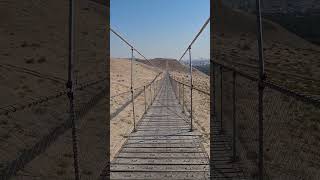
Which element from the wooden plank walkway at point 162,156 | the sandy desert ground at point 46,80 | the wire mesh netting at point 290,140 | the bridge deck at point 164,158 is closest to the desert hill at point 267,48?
the sandy desert ground at point 46,80

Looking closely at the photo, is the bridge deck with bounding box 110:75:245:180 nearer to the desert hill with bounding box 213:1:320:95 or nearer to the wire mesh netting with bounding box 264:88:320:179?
the wire mesh netting with bounding box 264:88:320:179

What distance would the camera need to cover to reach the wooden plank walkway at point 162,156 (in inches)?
198

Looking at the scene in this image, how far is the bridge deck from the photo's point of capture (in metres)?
5.00

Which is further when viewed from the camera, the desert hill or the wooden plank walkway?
the desert hill

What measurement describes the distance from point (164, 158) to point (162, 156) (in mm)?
105

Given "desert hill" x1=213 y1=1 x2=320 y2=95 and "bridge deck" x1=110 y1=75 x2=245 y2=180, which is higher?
"desert hill" x1=213 y1=1 x2=320 y2=95

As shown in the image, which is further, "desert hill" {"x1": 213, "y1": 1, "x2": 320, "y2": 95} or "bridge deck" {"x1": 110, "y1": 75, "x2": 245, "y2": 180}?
"desert hill" {"x1": 213, "y1": 1, "x2": 320, "y2": 95}

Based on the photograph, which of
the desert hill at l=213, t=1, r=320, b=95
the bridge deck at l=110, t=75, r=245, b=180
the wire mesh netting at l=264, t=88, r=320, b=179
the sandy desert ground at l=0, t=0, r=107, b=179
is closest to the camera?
the bridge deck at l=110, t=75, r=245, b=180

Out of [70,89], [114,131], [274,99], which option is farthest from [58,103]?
[70,89]

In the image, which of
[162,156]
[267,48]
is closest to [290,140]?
[162,156]

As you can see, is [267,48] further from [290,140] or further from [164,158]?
[164,158]

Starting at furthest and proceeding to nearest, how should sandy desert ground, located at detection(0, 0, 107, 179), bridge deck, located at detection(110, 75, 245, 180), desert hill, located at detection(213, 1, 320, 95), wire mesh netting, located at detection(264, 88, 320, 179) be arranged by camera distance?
desert hill, located at detection(213, 1, 320, 95) < wire mesh netting, located at detection(264, 88, 320, 179) < sandy desert ground, located at detection(0, 0, 107, 179) < bridge deck, located at detection(110, 75, 245, 180)

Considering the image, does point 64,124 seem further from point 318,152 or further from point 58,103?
point 318,152

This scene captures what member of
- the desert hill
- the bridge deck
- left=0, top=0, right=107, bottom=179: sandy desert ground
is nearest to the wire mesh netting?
the bridge deck
